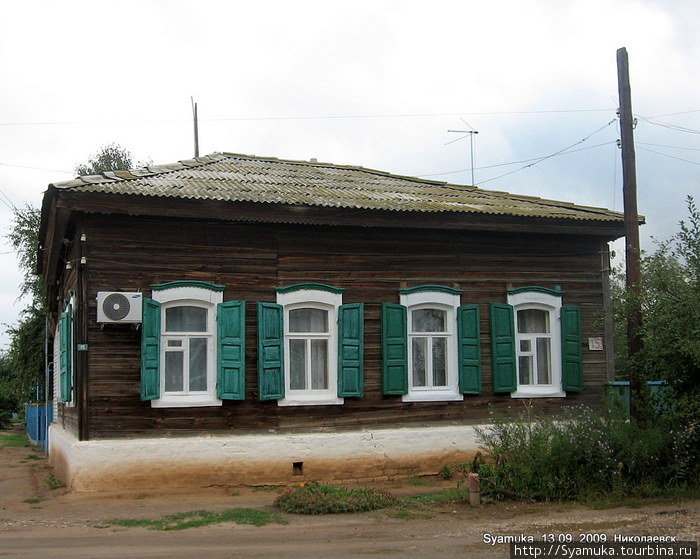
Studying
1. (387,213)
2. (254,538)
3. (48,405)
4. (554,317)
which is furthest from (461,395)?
(48,405)

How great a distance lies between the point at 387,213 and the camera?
1264cm

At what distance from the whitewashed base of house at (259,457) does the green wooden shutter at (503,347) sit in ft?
3.34

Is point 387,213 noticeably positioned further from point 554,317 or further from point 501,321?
point 554,317

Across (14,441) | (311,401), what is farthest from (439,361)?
(14,441)

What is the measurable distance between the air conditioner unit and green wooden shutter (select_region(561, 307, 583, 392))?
725cm

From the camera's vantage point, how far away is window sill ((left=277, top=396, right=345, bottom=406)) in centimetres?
1222

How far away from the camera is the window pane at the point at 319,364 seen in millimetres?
12547

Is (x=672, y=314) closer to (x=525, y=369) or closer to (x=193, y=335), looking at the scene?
(x=525, y=369)

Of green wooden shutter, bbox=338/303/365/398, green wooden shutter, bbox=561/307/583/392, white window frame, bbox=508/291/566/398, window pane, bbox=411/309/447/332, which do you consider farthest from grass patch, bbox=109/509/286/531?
green wooden shutter, bbox=561/307/583/392

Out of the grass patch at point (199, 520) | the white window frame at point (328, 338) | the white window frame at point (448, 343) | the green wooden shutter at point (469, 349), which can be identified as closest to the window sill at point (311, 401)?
the white window frame at point (328, 338)

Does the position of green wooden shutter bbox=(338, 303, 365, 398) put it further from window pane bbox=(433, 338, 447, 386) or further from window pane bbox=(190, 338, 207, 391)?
window pane bbox=(190, 338, 207, 391)

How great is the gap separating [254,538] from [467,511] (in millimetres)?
2818

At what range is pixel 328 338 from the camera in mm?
12562

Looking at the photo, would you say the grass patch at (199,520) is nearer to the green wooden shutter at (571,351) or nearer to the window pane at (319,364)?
the window pane at (319,364)
